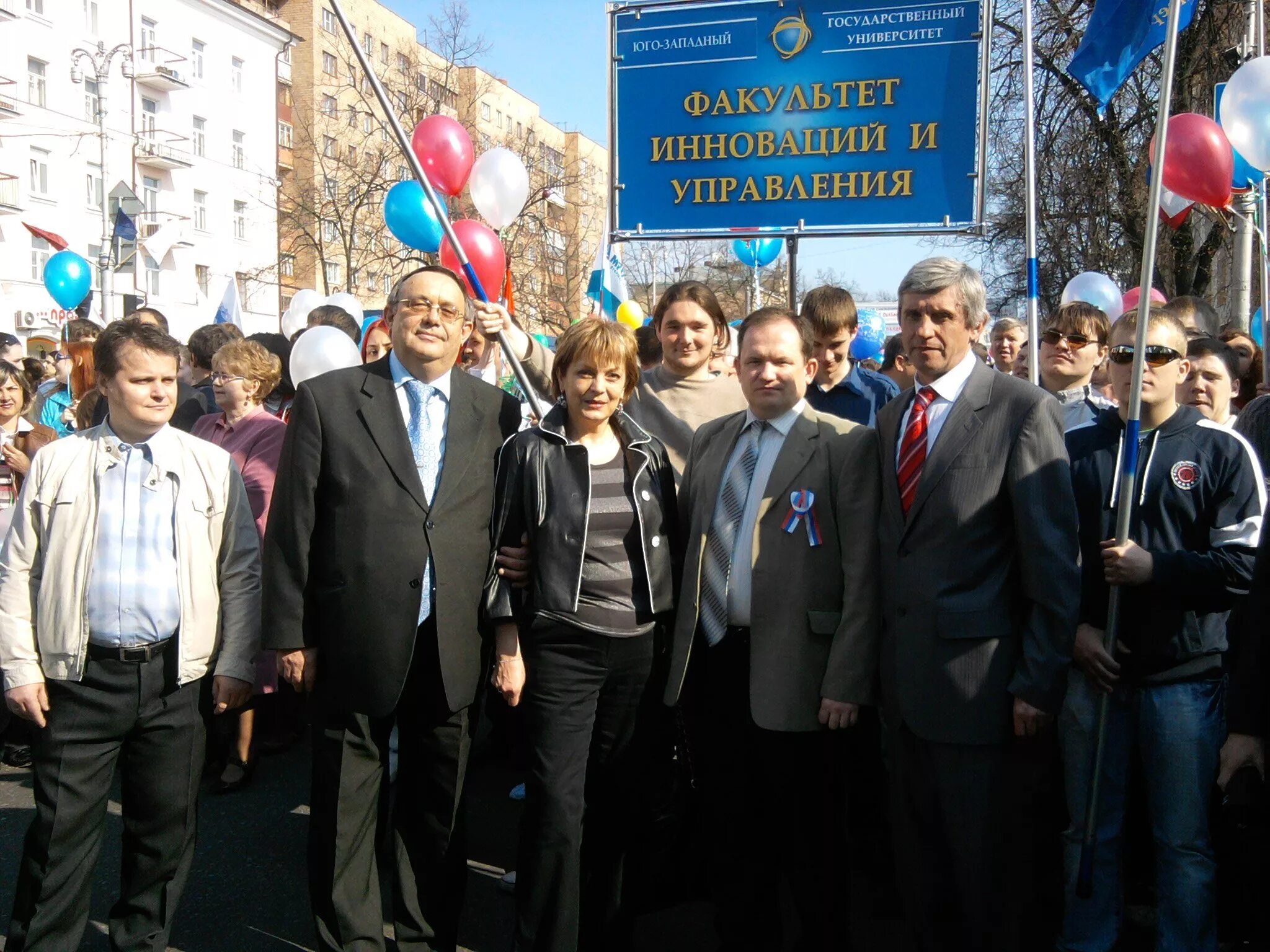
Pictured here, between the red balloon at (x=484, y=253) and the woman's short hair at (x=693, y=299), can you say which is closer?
the woman's short hair at (x=693, y=299)

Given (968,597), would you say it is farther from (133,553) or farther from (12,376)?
(12,376)

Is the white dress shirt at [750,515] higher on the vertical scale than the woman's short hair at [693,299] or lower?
lower

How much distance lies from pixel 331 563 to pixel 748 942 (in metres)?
1.69

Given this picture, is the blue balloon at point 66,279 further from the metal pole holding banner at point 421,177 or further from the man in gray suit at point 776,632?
the man in gray suit at point 776,632

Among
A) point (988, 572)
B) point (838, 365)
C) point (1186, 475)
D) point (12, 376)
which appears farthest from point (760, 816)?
point (12, 376)

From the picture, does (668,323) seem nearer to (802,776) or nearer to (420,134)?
(802,776)

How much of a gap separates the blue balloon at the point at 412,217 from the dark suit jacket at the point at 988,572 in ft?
16.6

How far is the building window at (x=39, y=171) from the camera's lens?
31.4 m

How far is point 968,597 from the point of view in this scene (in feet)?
9.71

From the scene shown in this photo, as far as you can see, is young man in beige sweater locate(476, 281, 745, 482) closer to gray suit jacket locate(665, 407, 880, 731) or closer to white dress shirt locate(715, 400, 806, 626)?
white dress shirt locate(715, 400, 806, 626)

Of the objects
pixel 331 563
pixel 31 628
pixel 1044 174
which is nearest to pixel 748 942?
pixel 331 563

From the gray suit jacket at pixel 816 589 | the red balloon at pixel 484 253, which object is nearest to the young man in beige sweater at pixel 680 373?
the gray suit jacket at pixel 816 589

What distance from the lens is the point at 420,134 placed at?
707cm

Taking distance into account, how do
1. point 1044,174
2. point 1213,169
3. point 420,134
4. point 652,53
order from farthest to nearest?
point 1044,174 → point 420,134 → point 1213,169 → point 652,53
